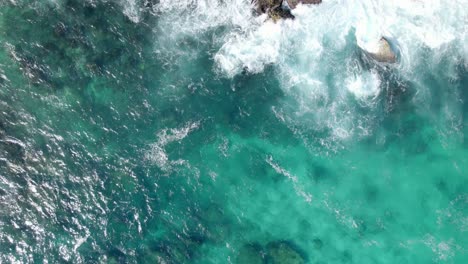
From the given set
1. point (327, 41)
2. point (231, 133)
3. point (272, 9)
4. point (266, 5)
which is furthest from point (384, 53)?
point (231, 133)

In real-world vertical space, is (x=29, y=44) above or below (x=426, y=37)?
below

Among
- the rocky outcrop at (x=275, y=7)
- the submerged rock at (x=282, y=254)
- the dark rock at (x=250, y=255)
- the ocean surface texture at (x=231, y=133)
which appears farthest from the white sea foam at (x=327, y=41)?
the dark rock at (x=250, y=255)

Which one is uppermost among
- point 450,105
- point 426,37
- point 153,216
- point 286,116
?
point 426,37

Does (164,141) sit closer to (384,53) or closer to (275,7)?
(275,7)

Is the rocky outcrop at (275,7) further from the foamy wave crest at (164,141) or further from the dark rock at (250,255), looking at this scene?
the dark rock at (250,255)

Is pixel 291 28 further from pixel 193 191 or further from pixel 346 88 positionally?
pixel 193 191

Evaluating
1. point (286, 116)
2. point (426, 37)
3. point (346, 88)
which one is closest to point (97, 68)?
point (286, 116)
